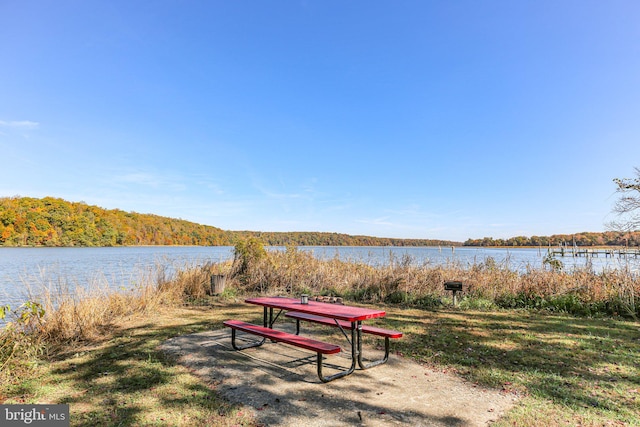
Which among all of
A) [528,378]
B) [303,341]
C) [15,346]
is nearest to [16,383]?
[15,346]

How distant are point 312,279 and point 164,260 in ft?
14.2

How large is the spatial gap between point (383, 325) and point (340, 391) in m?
2.89

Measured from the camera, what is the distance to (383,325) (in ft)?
18.8

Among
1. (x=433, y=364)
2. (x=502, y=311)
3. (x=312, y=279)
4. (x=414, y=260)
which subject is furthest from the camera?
(x=312, y=279)

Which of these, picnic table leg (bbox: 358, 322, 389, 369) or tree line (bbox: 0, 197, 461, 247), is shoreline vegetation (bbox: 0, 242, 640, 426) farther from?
tree line (bbox: 0, 197, 461, 247)

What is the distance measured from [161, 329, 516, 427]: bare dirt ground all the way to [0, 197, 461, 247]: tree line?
59.0 feet

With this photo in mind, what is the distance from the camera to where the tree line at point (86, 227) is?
32906 millimetres

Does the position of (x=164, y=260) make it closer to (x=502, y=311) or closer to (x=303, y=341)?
(x=303, y=341)

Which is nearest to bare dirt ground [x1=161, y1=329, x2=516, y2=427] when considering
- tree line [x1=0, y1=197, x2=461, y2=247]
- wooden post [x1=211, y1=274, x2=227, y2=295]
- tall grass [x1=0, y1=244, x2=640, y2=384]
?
tall grass [x1=0, y1=244, x2=640, y2=384]

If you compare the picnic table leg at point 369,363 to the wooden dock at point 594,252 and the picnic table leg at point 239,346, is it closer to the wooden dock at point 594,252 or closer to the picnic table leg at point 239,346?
the picnic table leg at point 239,346

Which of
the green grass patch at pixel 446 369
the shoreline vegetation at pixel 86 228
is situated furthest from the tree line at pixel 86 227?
the green grass patch at pixel 446 369

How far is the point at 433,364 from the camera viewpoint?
3.81m

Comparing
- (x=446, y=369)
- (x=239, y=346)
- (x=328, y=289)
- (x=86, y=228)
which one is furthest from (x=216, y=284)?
(x=86, y=228)

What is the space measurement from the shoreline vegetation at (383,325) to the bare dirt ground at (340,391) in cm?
20
